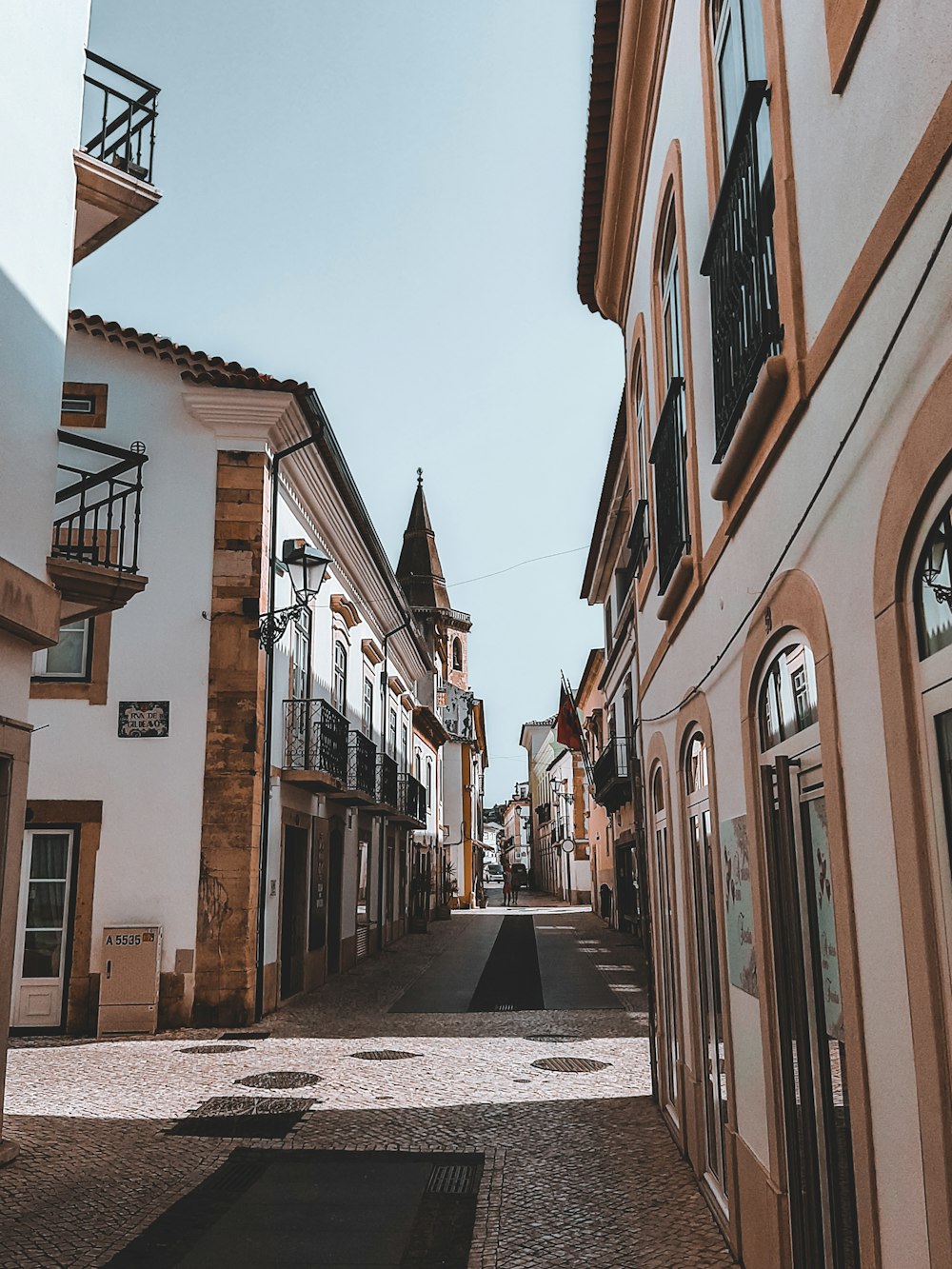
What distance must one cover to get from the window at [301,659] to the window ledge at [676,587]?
27.2 ft

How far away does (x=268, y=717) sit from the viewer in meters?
12.8

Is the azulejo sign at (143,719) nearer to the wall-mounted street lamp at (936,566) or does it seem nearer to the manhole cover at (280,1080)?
the manhole cover at (280,1080)

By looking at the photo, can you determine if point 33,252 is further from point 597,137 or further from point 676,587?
point 676,587

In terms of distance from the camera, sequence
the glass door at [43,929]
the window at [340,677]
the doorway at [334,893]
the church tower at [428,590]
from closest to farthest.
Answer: the glass door at [43,929]
the doorway at [334,893]
the window at [340,677]
the church tower at [428,590]

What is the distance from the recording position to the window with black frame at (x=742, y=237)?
3.78 m

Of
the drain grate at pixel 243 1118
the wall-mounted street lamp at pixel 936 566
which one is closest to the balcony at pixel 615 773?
the drain grate at pixel 243 1118

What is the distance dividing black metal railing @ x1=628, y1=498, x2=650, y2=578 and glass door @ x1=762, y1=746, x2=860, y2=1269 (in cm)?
470

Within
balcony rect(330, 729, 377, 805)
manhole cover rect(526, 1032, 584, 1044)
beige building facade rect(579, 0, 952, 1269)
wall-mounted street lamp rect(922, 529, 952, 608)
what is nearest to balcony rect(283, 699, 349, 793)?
balcony rect(330, 729, 377, 805)

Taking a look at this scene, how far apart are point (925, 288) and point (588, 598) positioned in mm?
23995

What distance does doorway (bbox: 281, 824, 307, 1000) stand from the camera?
546 inches

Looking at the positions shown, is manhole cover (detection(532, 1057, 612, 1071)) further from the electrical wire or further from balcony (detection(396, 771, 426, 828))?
balcony (detection(396, 771, 426, 828))

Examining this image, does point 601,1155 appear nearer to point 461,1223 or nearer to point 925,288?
point 461,1223

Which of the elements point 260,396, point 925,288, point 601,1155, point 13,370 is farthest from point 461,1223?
point 260,396

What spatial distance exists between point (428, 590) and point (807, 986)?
44.0m
